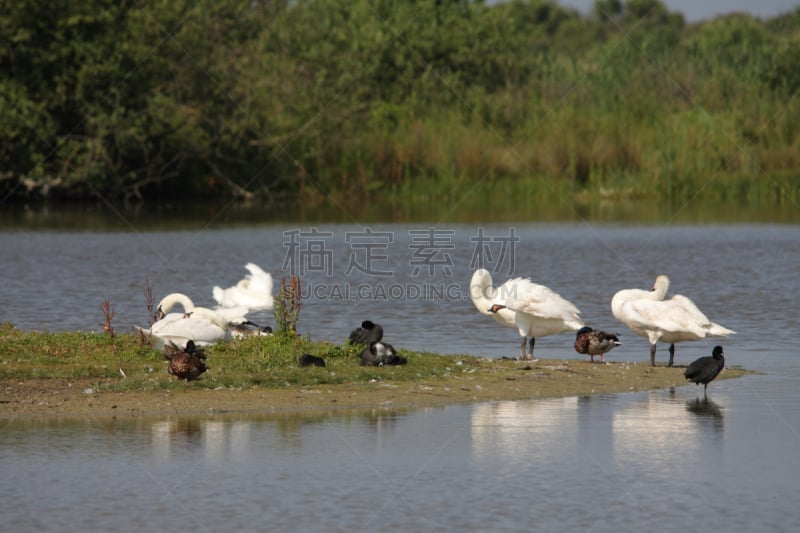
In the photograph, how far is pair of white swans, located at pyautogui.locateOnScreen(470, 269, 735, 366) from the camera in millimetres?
14078

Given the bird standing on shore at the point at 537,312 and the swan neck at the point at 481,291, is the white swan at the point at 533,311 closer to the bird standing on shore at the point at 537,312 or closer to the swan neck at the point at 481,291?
the bird standing on shore at the point at 537,312

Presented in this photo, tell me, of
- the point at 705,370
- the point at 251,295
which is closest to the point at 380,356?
the point at 705,370

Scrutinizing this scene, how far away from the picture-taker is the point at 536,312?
14.5m

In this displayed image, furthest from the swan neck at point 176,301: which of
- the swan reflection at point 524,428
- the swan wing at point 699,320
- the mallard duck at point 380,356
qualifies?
the swan wing at point 699,320

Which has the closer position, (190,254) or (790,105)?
(190,254)

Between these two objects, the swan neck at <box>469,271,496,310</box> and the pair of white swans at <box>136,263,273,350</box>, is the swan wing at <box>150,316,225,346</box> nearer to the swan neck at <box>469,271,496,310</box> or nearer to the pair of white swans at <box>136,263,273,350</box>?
the pair of white swans at <box>136,263,273,350</box>

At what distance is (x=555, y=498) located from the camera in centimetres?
881

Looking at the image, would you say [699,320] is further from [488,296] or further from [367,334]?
[367,334]

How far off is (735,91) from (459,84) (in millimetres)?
9066

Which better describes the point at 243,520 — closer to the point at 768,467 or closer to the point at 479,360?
the point at 768,467

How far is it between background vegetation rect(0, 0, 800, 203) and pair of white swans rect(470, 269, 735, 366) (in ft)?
80.2

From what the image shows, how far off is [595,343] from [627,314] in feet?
1.70

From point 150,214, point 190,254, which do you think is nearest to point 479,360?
point 190,254

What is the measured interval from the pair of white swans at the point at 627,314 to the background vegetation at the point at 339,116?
80.2ft
